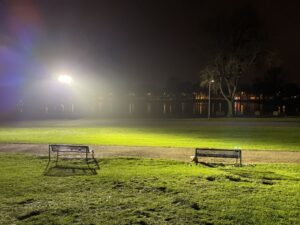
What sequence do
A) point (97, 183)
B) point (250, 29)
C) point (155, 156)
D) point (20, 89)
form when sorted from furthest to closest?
1. point (20, 89)
2. point (250, 29)
3. point (155, 156)
4. point (97, 183)

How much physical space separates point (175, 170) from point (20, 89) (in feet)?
262

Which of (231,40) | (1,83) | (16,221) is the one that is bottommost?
(16,221)


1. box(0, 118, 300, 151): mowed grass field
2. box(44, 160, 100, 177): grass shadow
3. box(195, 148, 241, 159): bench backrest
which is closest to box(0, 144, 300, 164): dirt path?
box(195, 148, 241, 159): bench backrest

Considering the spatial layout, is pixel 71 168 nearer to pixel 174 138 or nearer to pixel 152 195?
pixel 152 195

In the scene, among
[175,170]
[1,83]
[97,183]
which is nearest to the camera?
[97,183]

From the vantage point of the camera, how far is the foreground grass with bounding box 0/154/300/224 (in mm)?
8508

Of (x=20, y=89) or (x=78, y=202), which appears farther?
(x=20, y=89)

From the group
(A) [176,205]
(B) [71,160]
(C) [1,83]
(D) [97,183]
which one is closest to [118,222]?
(A) [176,205]

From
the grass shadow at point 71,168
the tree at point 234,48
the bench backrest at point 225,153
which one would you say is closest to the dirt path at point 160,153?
the bench backrest at point 225,153

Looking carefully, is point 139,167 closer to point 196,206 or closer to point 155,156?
point 155,156

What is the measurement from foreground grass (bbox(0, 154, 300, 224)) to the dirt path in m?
2.47

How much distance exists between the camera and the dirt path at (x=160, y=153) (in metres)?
17.3

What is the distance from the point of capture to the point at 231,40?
55.6 metres

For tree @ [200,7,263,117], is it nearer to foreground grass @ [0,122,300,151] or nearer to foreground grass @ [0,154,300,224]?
foreground grass @ [0,122,300,151]
